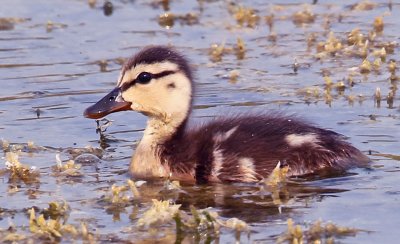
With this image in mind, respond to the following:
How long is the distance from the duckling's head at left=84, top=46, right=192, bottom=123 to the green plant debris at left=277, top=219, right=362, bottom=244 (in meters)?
2.13

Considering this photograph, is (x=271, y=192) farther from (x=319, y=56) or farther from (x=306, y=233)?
(x=319, y=56)

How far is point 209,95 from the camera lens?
11062 millimetres

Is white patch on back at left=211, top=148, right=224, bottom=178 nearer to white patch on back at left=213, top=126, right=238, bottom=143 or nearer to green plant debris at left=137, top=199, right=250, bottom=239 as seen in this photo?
white patch on back at left=213, top=126, right=238, bottom=143

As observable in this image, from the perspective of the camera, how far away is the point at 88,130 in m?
10.1

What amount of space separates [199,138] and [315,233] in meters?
1.92

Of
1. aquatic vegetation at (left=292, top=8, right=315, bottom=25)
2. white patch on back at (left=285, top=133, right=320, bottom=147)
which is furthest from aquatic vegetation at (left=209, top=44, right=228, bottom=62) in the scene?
white patch on back at (left=285, top=133, right=320, bottom=147)

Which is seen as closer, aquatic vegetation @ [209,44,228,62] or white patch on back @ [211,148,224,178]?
white patch on back @ [211,148,224,178]

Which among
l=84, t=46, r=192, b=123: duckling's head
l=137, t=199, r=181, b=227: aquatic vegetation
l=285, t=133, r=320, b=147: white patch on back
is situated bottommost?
l=137, t=199, r=181, b=227: aquatic vegetation

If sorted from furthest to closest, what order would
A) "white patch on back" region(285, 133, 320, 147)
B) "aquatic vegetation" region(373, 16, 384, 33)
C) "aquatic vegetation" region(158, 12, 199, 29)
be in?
"aquatic vegetation" region(158, 12, 199, 29), "aquatic vegetation" region(373, 16, 384, 33), "white patch on back" region(285, 133, 320, 147)

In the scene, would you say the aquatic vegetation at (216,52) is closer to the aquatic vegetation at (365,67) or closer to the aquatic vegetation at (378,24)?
the aquatic vegetation at (365,67)

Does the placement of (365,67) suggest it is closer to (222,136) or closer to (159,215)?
(222,136)

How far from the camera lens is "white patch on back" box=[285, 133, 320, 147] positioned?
28.8ft

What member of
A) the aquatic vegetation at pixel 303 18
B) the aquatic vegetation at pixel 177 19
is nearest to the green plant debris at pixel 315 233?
the aquatic vegetation at pixel 303 18

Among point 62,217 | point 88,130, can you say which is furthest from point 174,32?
point 62,217
